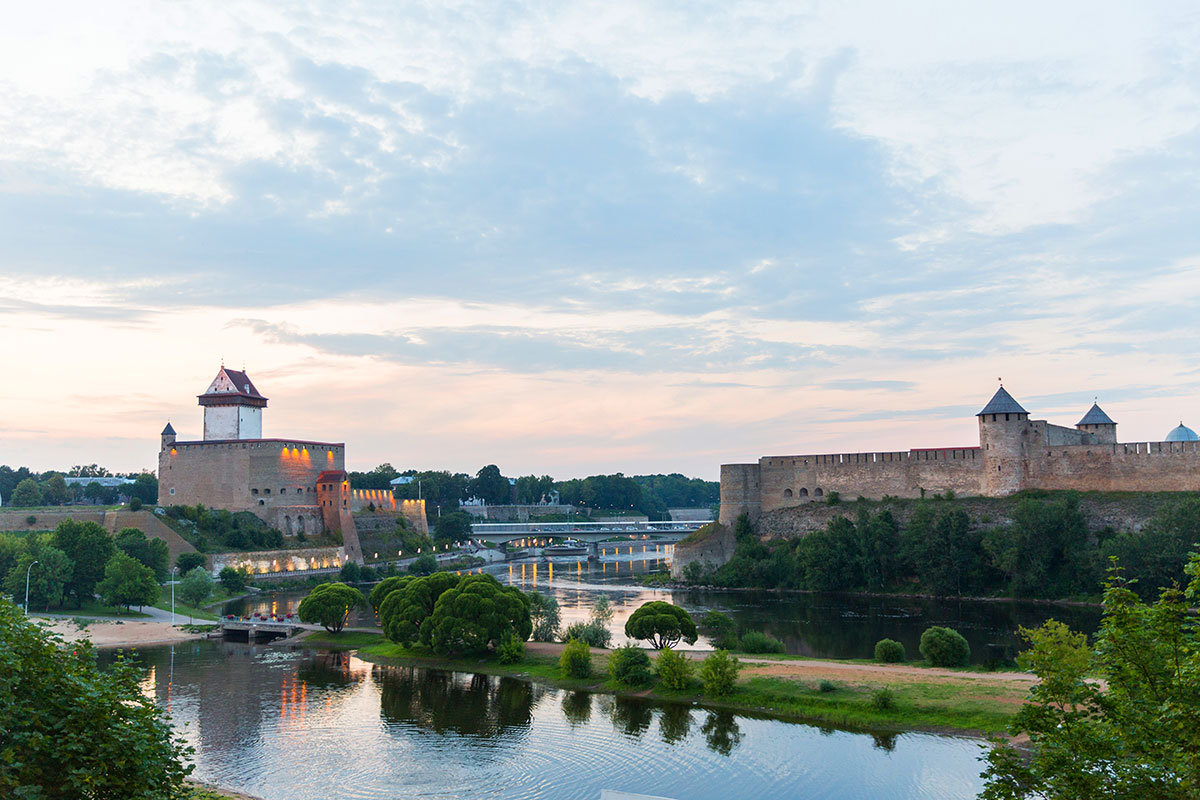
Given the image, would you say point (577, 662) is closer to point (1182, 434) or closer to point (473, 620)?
point (473, 620)

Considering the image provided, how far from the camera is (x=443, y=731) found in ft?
69.7

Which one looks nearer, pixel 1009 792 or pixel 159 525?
pixel 1009 792

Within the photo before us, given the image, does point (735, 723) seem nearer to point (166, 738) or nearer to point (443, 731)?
point (443, 731)

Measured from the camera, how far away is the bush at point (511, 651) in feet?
92.7

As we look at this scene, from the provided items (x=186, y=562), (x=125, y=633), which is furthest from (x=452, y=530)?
(x=125, y=633)

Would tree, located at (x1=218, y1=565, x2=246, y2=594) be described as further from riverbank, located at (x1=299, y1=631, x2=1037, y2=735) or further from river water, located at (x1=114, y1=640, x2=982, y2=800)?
riverbank, located at (x1=299, y1=631, x2=1037, y2=735)

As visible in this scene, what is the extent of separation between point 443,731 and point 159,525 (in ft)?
129

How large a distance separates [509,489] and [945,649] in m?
98.7

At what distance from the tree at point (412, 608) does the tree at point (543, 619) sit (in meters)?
3.42

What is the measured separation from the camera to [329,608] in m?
34.8

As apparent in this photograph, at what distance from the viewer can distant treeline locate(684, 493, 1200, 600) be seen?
127 ft

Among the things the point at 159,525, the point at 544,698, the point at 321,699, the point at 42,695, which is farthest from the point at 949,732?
the point at 159,525

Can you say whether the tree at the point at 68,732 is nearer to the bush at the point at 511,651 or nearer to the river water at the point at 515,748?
the river water at the point at 515,748

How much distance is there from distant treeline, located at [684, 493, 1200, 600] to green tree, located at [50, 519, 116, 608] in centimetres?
3179
